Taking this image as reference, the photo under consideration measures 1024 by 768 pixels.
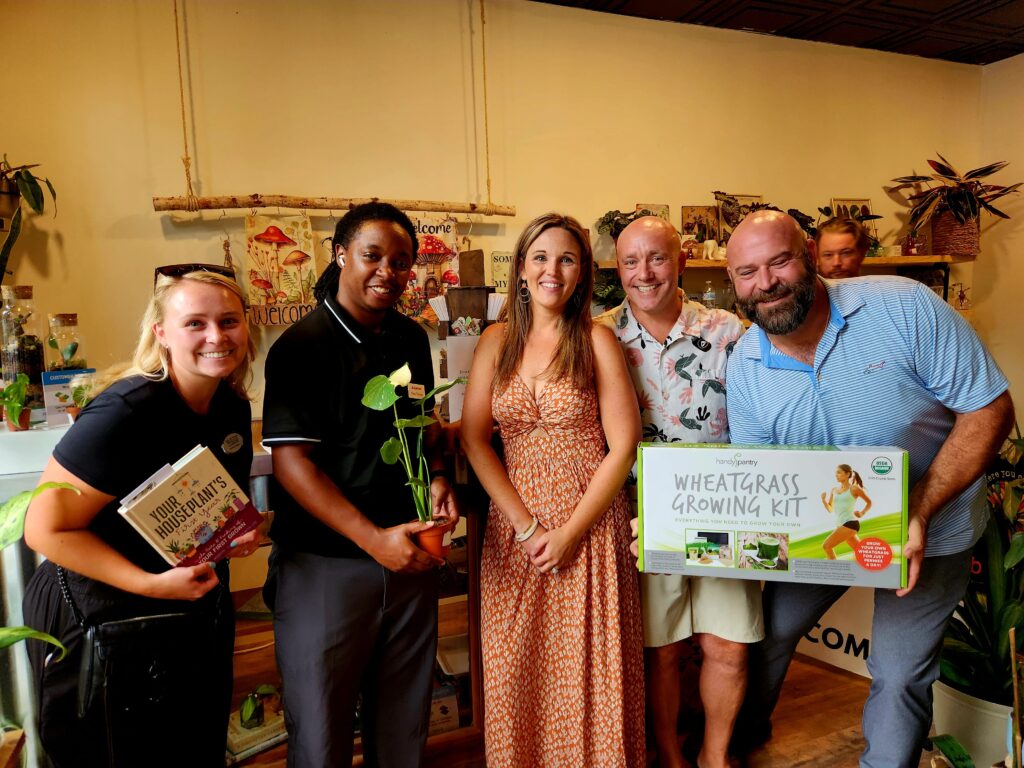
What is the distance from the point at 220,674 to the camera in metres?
1.38

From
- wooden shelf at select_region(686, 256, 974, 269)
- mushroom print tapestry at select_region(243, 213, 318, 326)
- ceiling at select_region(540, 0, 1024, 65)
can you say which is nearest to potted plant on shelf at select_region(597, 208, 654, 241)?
wooden shelf at select_region(686, 256, 974, 269)

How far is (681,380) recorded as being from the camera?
175cm

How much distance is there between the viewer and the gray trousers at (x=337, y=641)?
1430mm

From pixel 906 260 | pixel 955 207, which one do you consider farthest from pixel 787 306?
pixel 955 207

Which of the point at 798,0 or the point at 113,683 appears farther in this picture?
the point at 798,0

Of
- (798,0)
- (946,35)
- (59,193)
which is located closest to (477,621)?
(59,193)

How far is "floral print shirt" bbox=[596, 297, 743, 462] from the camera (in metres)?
1.75

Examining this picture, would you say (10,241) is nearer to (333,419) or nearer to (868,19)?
(333,419)

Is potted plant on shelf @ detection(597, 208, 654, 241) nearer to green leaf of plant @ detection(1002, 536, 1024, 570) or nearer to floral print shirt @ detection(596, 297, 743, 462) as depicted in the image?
floral print shirt @ detection(596, 297, 743, 462)

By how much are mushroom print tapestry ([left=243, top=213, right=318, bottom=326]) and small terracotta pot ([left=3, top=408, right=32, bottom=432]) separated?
5.25 ft

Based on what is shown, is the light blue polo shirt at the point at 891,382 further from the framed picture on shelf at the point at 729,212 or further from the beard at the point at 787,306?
the framed picture on shelf at the point at 729,212

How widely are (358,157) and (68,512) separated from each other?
2.66 metres

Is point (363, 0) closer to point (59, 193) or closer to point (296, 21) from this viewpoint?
point (296, 21)

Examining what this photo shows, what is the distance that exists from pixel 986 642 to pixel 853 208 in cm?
329
